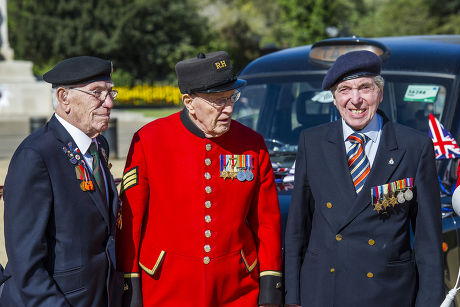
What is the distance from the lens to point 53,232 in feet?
9.12

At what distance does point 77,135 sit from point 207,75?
0.65m

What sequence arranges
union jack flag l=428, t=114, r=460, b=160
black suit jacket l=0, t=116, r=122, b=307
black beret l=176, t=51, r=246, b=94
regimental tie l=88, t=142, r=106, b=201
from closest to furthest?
1. black suit jacket l=0, t=116, r=122, b=307
2. regimental tie l=88, t=142, r=106, b=201
3. black beret l=176, t=51, r=246, b=94
4. union jack flag l=428, t=114, r=460, b=160

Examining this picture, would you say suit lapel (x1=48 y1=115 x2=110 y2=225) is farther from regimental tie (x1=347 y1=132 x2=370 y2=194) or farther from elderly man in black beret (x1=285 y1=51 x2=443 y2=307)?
regimental tie (x1=347 y1=132 x2=370 y2=194)

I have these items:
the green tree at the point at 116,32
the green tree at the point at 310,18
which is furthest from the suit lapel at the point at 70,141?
the green tree at the point at 116,32

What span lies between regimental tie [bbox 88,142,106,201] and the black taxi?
A: 1.33m

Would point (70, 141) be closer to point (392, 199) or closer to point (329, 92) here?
point (392, 199)

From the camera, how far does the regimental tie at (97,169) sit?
296cm

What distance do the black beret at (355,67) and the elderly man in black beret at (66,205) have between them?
3.40 ft

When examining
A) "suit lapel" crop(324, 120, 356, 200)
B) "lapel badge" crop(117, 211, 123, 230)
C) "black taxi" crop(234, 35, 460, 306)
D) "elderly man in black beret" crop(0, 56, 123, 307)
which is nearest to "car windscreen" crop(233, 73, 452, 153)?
"black taxi" crop(234, 35, 460, 306)

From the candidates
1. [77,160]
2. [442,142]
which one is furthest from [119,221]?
[442,142]

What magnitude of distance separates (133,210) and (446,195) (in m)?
2.00

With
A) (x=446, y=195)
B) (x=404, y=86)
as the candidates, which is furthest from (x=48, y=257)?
(x=404, y=86)

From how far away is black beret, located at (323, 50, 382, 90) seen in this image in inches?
119

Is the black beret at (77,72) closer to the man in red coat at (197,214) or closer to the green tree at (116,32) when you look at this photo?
the man in red coat at (197,214)
